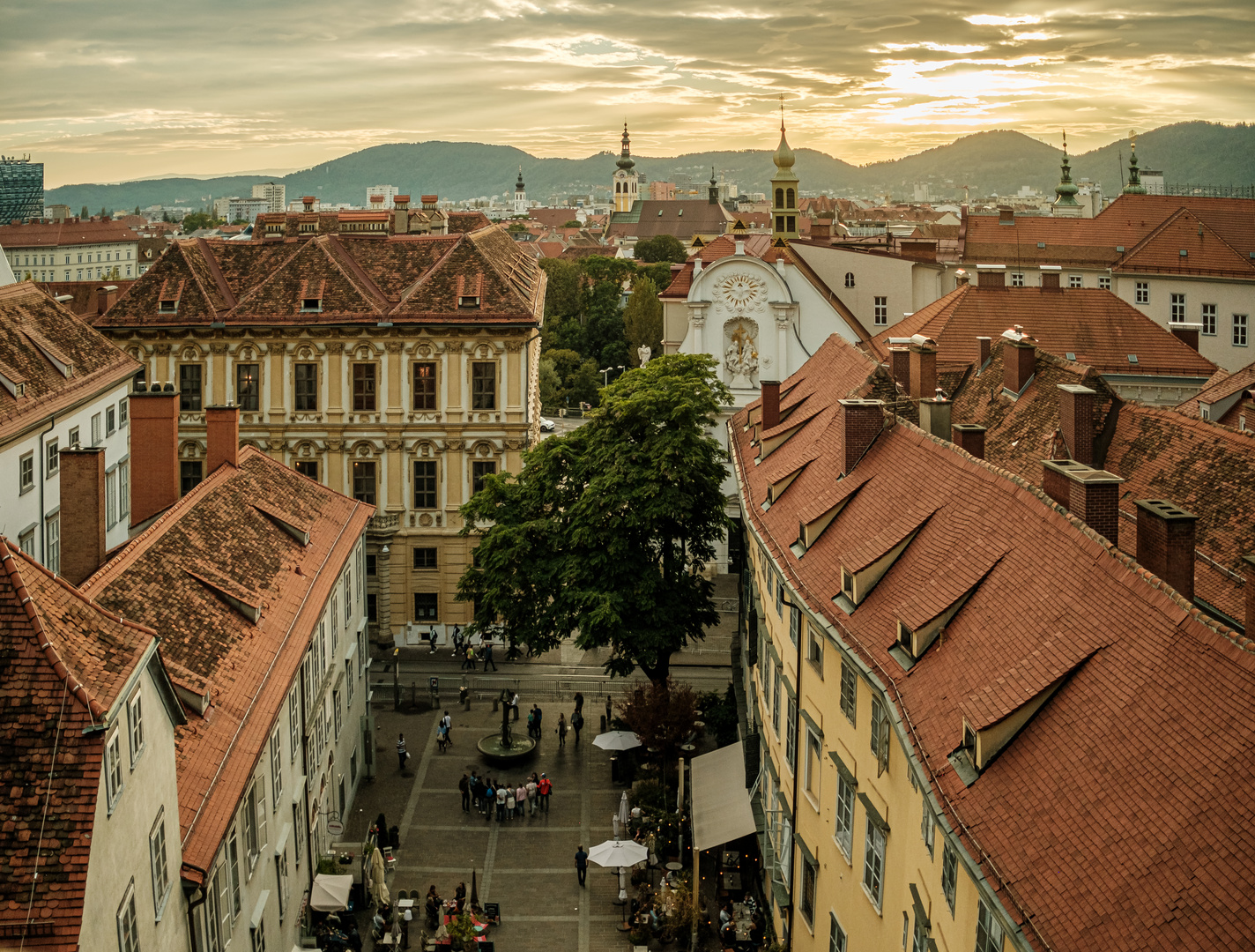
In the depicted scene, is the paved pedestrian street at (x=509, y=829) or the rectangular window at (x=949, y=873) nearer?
the rectangular window at (x=949, y=873)

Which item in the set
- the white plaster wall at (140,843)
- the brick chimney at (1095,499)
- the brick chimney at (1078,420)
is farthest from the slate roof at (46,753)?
the brick chimney at (1078,420)

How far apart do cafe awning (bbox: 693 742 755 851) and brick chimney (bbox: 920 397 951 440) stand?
432 inches

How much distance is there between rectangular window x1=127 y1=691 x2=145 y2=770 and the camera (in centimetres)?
1911

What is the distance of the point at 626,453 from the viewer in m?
45.7

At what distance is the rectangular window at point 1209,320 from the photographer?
255ft

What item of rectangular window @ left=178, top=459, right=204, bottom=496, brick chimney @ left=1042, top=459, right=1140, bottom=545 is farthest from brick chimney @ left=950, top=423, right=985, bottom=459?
rectangular window @ left=178, top=459, right=204, bottom=496

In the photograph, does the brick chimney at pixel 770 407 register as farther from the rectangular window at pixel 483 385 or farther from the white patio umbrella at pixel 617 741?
the rectangular window at pixel 483 385

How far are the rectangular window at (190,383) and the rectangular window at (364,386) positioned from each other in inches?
271

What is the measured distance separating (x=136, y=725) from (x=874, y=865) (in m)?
12.9

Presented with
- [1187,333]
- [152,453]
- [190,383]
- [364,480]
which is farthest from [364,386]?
[1187,333]

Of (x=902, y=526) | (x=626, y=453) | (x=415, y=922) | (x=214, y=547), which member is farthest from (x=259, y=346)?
(x=902, y=526)

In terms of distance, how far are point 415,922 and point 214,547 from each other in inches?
448

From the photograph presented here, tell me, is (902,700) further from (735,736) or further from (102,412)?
(102,412)

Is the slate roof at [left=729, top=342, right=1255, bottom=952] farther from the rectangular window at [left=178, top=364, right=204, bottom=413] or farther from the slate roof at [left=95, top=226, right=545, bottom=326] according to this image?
the rectangular window at [left=178, top=364, right=204, bottom=413]
